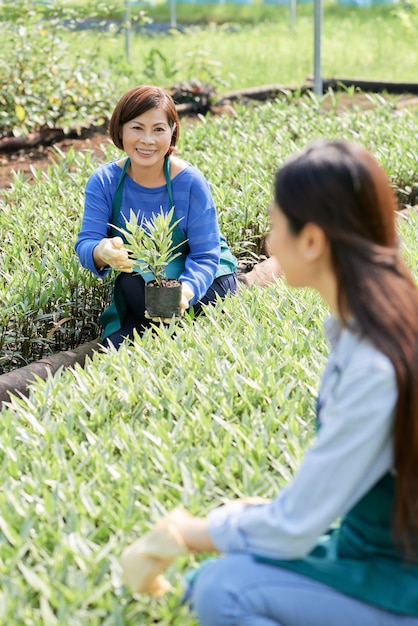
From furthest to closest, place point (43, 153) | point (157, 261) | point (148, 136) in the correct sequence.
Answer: point (43, 153) → point (148, 136) → point (157, 261)

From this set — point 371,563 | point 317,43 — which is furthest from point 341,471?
point 317,43

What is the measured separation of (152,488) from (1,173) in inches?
168

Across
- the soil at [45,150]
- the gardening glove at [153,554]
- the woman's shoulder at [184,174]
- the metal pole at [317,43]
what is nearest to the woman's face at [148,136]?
the woman's shoulder at [184,174]

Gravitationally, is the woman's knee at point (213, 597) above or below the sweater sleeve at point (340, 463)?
below

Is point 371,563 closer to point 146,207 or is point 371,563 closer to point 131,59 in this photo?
point 146,207

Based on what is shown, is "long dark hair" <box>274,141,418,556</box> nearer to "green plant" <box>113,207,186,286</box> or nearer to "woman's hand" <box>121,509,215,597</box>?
"woman's hand" <box>121,509,215,597</box>

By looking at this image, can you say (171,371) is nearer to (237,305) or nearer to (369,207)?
(237,305)

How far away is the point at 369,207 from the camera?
1.61 m

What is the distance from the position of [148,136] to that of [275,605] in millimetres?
2244

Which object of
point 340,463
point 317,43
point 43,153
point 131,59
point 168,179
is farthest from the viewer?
point 131,59

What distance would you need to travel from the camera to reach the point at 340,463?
1548 millimetres

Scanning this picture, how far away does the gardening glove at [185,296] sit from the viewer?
3.31 m

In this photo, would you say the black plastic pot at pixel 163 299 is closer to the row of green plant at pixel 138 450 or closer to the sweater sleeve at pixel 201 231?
the row of green plant at pixel 138 450

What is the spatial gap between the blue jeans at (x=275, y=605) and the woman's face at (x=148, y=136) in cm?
218
